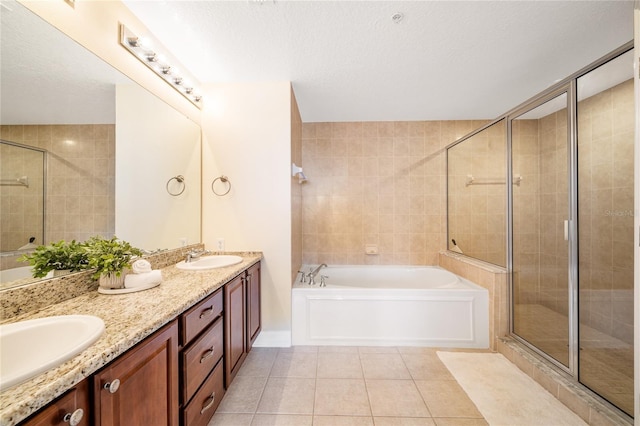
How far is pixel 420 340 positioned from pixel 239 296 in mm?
1731

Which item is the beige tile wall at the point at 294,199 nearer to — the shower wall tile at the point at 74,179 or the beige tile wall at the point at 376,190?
the beige tile wall at the point at 376,190

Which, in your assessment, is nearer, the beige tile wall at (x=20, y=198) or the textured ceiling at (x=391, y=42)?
the beige tile wall at (x=20, y=198)

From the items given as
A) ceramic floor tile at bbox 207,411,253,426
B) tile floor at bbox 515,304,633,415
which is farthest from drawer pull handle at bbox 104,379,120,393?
tile floor at bbox 515,304,633,415

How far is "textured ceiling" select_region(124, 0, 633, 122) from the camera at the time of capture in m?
1.48

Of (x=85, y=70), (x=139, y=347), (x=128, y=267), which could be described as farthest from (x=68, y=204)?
(x=139, y=347)

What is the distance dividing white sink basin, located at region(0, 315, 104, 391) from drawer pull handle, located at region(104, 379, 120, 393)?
0.13 meters

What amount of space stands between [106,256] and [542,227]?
10.1ft

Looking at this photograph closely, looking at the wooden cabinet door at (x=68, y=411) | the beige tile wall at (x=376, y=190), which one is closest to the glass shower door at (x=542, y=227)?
the beige tile wall at (x=376, y=190)

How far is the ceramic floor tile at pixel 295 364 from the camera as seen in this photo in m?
1.89

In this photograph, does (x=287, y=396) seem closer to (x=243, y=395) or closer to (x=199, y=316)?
(x=243, y=395)

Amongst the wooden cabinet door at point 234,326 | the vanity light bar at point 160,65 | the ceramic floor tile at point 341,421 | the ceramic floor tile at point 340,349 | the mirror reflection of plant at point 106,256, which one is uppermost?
the vanity light bar at point 160,65

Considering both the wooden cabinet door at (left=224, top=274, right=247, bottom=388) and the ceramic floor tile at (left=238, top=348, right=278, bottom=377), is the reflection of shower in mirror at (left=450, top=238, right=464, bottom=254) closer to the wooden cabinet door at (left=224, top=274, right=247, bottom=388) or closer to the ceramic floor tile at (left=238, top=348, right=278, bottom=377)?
the ceramic floor tile at (left=238, top=348, right=278, bottom=377)

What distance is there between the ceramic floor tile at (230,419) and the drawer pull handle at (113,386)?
3.40 feet

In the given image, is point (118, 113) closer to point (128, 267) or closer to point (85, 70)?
point (85, 70)
